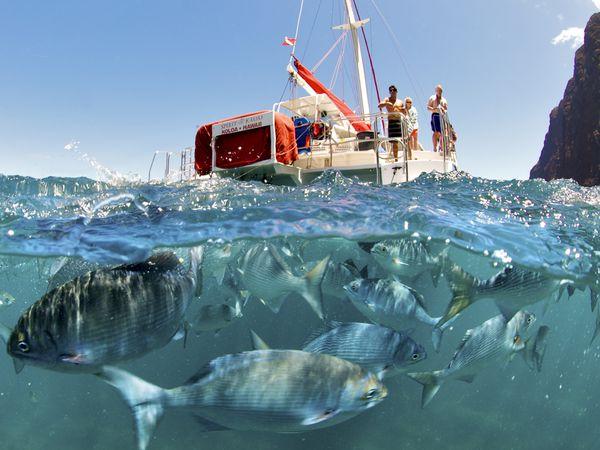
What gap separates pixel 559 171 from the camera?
78188 millimetres

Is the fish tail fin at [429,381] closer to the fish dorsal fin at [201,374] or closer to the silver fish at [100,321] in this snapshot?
the fish dorsal fin at [201,374]

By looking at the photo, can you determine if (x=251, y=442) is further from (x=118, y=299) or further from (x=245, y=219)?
(x=118, y=299)

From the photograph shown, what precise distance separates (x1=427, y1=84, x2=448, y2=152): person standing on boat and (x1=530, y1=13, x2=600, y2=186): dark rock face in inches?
2559

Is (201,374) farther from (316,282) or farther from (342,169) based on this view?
(342,169)

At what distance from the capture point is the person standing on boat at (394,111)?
13289 mm

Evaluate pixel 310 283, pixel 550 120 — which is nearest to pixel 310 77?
pixel 310 283

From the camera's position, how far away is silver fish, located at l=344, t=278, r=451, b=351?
5543 mm

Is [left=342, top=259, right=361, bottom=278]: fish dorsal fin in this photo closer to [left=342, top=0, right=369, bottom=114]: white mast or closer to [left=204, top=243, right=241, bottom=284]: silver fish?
[left=204, top=243, right=241, bottom=284]: silver fish

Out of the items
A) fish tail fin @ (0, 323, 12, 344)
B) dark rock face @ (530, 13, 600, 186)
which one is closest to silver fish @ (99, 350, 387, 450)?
fish tail fin @ (0, 323, 12, 344)

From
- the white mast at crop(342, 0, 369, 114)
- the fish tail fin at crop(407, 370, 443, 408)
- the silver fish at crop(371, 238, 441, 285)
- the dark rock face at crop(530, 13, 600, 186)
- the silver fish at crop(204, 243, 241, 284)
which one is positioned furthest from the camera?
the dark rock face at crop(530, 13, 600, 186)

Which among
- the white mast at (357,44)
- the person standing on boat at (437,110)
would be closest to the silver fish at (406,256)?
the person standing on boat at (437,110)

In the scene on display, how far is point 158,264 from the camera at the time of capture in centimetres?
439

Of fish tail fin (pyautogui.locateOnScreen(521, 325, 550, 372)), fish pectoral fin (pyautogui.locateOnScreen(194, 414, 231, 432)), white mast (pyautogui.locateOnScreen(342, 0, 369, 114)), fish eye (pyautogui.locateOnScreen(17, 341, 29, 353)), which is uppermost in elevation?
white mast (pyautogui.locateOnScreen(342, 0, 369, 114))

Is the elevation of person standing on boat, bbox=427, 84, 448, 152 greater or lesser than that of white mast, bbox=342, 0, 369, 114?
lesser
